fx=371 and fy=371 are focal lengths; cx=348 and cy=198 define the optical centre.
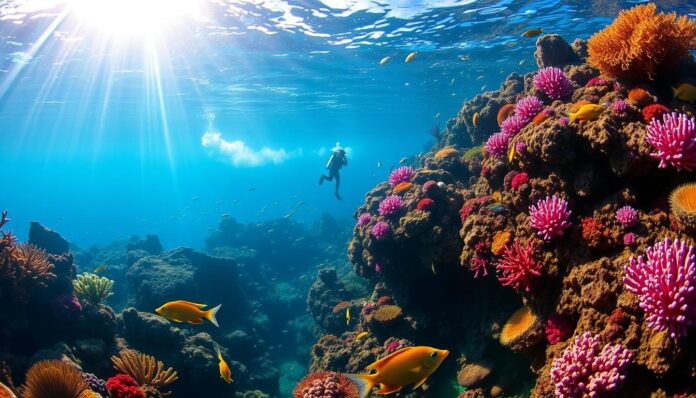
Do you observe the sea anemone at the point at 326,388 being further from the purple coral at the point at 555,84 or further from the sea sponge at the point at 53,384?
the purple coral at the point at 555,84

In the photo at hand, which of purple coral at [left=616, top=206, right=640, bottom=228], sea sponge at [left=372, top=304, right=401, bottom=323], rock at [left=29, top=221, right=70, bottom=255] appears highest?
→ purple coral at [left=616, top=206, right=640, bottom=228]

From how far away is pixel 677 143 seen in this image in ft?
13.8

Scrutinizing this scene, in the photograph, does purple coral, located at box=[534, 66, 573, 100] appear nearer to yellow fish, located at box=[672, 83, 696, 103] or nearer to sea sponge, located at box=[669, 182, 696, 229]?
yellow fish, located at box=[672, 83, 696, 103]

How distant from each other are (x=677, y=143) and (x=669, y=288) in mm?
1867

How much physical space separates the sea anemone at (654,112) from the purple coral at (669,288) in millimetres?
2212

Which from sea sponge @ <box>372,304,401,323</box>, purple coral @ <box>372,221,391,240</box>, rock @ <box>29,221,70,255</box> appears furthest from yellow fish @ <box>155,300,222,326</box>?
rock @ <box>29,221,70,255</box>

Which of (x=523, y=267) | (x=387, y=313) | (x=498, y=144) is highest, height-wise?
(x=498, y=144)

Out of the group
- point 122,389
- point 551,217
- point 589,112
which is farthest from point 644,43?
point 122,389

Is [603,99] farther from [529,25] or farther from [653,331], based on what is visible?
[529,25]

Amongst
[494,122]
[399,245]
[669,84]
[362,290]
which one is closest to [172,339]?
[399,245]

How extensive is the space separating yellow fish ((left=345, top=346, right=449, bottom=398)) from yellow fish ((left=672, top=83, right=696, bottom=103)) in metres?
4.96

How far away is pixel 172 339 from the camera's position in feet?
34.0

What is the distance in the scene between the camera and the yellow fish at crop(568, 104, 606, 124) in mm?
5086

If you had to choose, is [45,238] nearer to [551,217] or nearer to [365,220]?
[365,220]
